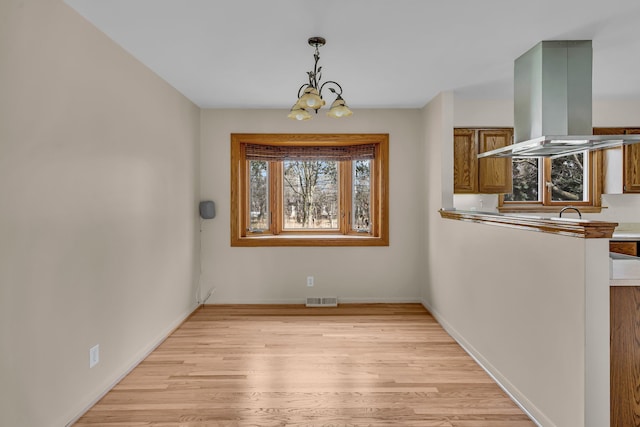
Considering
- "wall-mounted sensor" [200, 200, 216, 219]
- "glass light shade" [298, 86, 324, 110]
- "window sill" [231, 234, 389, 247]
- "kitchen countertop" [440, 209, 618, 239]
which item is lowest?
"window sill" [231, 234, 389, 247]

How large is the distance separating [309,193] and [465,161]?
6.80 ft

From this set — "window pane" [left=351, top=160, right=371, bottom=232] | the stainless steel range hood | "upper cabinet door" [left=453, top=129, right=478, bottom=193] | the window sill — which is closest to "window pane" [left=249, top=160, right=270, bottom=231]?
the window sill

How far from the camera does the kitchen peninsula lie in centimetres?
186

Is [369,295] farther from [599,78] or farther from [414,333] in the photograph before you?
[599,78]

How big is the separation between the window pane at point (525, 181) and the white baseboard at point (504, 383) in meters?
1.96

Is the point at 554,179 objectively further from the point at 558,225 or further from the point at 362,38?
the point at 362,38

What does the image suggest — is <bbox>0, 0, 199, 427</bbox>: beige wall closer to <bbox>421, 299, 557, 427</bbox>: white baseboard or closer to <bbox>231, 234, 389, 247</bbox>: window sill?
<bbox>231, 234, 389, 247</bbox>: window sill

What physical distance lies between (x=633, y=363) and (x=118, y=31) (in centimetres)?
364

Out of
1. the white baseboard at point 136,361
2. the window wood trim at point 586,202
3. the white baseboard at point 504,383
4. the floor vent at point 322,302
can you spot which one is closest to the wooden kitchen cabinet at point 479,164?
the window wood trim at point 586,202

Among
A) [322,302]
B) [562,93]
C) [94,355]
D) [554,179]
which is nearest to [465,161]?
[554,179]

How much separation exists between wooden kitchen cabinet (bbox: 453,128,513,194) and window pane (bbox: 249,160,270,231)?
2443mm

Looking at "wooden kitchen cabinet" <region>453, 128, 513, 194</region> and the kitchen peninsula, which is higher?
"wooden kitchen cabinet" <region>453, 128, 513, 194</region>

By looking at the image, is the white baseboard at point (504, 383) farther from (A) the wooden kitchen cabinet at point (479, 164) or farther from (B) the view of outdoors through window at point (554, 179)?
(B) the view of outdoors through window at point (554, 179)

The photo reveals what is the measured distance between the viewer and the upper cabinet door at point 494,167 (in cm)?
444
